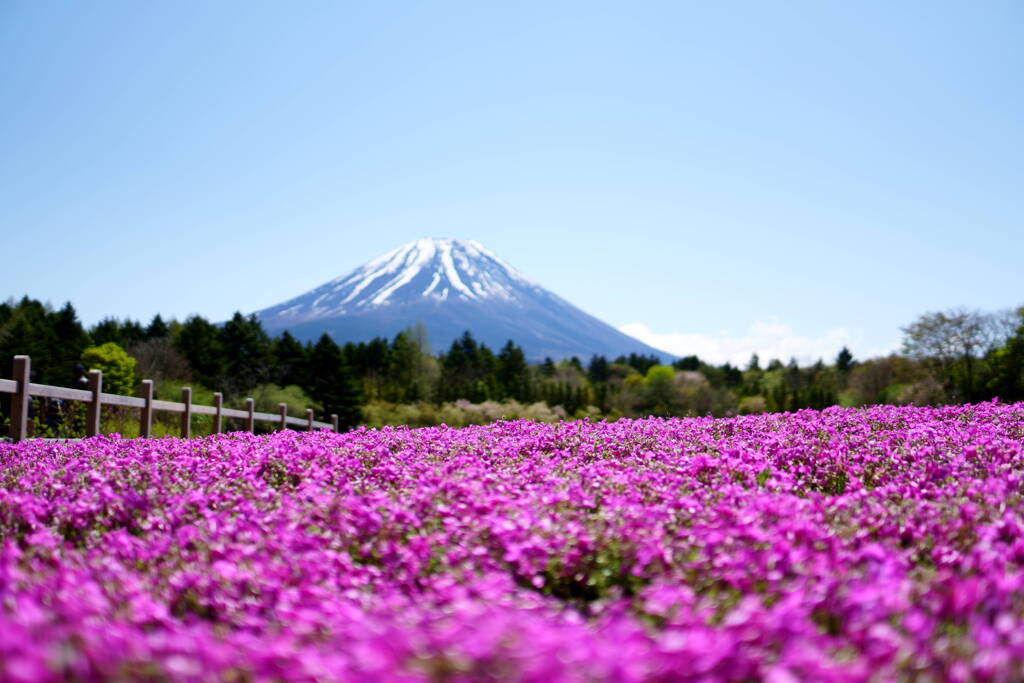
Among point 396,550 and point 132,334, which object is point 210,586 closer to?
point 396,550

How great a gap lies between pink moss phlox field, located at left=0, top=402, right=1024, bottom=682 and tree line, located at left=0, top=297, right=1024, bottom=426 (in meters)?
38.2

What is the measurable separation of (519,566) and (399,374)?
78829 millimetres

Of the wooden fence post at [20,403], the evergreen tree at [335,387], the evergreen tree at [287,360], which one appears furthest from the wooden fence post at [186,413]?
the evergreen tree at [287,360]

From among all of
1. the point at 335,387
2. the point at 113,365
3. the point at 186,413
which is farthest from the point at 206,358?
the point at 186,413

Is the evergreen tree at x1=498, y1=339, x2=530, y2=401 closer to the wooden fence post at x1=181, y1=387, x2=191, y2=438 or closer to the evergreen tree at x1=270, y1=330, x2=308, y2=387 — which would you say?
the evergreen tree at x1=270, y1=330, x2=308, y2=387

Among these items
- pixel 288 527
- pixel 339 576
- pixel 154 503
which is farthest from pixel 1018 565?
pixel 154 503

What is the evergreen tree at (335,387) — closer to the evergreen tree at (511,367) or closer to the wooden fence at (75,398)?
the evergreen tree at (511,367)

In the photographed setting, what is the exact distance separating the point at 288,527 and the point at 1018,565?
3310mm

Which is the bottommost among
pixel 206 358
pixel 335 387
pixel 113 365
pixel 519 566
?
pixel 519 566

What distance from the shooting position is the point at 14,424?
34.1 ft

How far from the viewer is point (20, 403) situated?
10477 millimetres

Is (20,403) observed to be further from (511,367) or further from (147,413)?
(511,367)

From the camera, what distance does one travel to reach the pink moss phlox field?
6.87 feet

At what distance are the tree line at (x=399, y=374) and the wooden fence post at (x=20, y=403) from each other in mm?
33124
